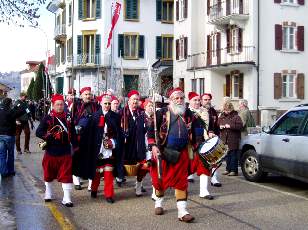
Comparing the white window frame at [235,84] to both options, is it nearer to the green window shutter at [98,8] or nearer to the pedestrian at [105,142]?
the green window shutter at [98,8]

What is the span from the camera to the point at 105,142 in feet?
30.8

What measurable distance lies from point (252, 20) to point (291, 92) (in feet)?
17.8

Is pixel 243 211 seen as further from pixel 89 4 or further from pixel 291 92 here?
pixel 89 4

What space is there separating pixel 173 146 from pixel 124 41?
3902cm

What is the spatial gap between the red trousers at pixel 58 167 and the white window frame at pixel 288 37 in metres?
27.8

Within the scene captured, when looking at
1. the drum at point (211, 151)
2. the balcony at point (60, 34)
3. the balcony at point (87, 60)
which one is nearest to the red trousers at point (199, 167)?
the drum at point (211, 151)

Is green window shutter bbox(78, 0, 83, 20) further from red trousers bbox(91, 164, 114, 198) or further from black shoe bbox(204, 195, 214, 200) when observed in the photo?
black shoe bbox(204, 195, 214, 200)

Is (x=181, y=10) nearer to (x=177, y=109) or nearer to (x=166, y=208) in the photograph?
(x=166, y=208)

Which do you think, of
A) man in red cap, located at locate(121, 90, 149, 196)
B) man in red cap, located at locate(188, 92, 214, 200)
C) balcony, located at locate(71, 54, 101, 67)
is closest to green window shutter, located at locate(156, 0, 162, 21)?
balcony, located at locate(71, 54, 101, 67)

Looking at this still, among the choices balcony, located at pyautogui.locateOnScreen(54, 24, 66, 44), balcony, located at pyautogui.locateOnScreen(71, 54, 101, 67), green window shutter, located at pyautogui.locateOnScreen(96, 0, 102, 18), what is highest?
green window shutter, located at pyautogui.locateOnScreen(96, 0, 102, 18)

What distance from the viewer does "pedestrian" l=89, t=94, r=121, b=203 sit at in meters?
9.35

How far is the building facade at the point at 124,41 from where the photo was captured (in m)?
45.8

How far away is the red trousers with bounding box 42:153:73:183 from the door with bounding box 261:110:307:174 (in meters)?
4.20

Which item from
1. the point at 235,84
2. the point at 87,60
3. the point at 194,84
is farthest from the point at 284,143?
the point at 87,60
